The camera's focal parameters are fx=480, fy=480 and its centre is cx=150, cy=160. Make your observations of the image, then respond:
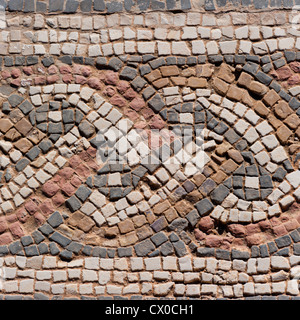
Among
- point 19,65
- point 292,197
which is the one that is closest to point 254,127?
point 292,197

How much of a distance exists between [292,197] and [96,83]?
87.6 inches

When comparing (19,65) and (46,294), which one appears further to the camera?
(19,65)

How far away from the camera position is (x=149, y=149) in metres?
4.72

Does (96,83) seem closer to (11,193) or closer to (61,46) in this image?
(61,46)

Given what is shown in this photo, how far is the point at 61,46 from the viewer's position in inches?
191

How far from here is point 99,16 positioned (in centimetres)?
491

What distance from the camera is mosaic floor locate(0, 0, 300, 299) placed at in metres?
4.56

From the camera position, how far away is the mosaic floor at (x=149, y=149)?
456 cm

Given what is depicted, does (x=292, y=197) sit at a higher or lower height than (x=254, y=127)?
lower

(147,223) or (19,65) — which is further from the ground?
(19,65)

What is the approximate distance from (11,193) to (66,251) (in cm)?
79
